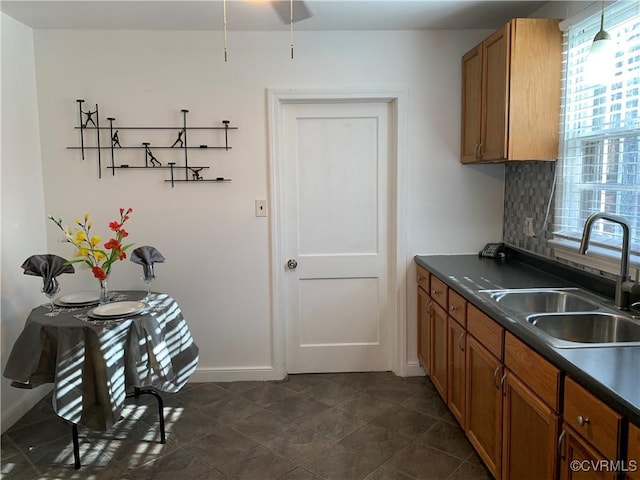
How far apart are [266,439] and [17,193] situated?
213cm

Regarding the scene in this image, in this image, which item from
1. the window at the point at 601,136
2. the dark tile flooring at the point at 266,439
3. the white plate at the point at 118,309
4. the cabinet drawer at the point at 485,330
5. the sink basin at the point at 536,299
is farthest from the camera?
the white plate at the point at 118,309

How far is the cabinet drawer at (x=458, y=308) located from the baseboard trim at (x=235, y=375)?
1449 millimetres

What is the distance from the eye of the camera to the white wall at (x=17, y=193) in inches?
117

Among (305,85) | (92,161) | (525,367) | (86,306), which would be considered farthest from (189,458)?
(305,85)

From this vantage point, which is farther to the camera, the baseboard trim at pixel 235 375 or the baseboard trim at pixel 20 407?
the baseboard trim at pixel 235 375

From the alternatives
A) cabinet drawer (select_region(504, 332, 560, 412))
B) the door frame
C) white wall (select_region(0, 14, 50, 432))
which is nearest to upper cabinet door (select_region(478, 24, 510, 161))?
the door frame

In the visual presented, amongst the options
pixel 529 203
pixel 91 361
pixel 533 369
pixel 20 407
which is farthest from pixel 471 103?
pixel 20 407

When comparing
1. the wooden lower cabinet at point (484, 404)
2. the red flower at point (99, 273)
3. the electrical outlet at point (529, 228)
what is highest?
the electrical outlet at point (529, 228)

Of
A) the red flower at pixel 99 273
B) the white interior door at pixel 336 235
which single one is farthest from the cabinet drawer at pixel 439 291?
the red flower at pixel 99 273

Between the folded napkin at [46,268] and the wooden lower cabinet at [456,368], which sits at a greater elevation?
the folded napkin at [46,268]

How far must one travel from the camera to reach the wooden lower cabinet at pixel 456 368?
8.45 feet

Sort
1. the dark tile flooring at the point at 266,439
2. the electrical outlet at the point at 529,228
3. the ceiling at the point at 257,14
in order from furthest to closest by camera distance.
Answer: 1. the electrical outlet at the point at 529,228
2. the ceiling at the point at 257,14
3. the dark tile flooring at the point at 266,439

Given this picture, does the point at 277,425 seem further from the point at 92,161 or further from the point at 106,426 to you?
the point at 92,161

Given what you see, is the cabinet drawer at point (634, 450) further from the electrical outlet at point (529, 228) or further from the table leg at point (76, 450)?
the table leg at point (76, 450)
